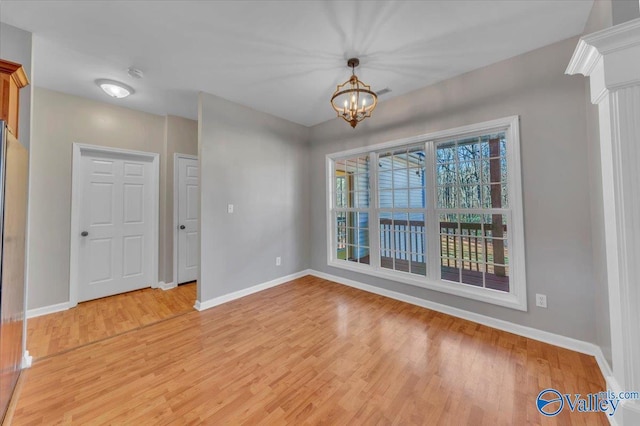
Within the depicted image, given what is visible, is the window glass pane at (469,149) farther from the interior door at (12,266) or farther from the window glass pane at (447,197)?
the interior door at (12,266)

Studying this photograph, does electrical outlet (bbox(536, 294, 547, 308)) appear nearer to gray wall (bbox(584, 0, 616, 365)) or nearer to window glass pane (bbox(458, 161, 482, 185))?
gray wall (bbox(584, 0, 616, 365))

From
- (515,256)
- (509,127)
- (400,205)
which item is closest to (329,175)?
(400,205)

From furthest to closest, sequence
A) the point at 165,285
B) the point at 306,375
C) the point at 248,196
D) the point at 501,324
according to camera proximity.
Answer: the point at 165,285, the point at 248,196, the point at 501,324, the point at 306,375

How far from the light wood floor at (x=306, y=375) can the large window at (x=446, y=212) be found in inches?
23.2

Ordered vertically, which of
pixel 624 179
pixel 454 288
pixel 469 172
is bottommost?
pixel 454 288

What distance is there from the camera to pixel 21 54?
193cm

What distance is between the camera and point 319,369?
6.15 feet

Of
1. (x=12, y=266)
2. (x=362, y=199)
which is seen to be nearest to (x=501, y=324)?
(x=362, y=199)

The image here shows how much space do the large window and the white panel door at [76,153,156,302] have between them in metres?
3.12

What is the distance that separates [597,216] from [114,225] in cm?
541

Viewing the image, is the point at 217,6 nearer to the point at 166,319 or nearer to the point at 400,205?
the point at 400,205

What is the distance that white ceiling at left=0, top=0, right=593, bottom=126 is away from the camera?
1797 mm

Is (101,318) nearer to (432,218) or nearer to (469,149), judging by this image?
(432,218)

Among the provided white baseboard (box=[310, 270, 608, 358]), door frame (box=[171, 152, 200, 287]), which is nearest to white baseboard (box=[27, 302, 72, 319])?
door frame (box=[171, 152, 200, 287])
